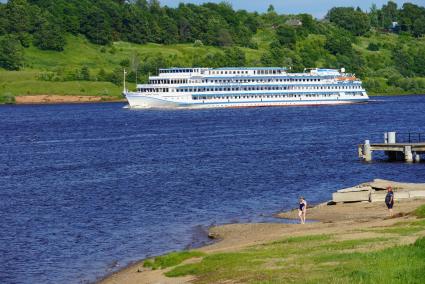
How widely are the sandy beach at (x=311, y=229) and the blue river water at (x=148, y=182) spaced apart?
1.96 meters

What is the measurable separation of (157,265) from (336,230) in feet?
30.5

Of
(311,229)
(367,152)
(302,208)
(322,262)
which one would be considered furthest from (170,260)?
(367,152)

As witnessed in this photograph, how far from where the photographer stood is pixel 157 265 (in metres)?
44.9

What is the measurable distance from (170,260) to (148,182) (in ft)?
131

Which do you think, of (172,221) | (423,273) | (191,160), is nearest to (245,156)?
(191,160)

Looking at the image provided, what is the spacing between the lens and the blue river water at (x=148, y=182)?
5373 centimetres

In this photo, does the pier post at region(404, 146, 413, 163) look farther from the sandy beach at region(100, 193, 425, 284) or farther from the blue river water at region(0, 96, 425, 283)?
the sandy beach at region(100, 193, 425, 284)

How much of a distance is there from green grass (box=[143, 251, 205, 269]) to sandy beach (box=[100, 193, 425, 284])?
44 cm

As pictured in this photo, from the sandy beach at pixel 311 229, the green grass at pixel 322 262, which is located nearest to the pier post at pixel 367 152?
the sandy beach at pixel 311 229

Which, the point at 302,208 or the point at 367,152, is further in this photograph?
the point at 367,152

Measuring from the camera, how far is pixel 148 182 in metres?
84.6

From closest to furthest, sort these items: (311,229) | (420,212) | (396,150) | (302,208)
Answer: (420,212) → (311,229) → (302,208) → (396,150)

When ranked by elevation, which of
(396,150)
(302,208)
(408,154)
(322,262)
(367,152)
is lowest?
(367,152)

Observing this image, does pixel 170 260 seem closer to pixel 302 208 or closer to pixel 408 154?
pixel 302 208
